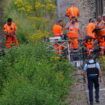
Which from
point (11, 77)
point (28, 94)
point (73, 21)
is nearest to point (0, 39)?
point (73, 21)

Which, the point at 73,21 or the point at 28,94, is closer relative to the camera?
the point at 28,94

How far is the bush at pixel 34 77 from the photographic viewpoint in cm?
1145

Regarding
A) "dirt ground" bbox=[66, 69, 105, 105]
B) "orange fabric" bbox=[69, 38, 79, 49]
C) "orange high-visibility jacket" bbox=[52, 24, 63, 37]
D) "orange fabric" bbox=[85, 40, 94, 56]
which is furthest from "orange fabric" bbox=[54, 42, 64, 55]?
"dirt ground" bbox=[66, 69, 105, 105]

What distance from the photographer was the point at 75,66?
57.9 ft

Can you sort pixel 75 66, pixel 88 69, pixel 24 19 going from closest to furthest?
pixel 88 69
pixel 75 66
pixel 24 19

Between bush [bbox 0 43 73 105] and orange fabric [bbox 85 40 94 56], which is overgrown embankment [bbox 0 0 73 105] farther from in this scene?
orange fabric [bbox 85 40 94 56]

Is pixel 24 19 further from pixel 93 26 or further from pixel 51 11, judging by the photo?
pixel 93 26

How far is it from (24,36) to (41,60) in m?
7.03

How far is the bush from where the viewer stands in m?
11.5

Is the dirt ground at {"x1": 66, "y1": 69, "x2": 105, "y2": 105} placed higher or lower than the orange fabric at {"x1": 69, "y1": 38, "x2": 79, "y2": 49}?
lower

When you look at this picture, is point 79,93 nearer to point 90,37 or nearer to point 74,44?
point 74,44

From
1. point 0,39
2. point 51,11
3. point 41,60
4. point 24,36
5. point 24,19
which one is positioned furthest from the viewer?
point 51,11

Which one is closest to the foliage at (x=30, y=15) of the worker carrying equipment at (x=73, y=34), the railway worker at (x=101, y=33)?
the worker carrying equipment at (x=73, y=34)

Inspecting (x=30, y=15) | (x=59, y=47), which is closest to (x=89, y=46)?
(x=59, y=47)
